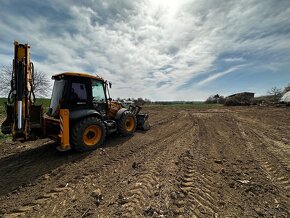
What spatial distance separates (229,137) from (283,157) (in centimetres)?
236

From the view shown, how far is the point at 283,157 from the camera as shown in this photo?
4676mm

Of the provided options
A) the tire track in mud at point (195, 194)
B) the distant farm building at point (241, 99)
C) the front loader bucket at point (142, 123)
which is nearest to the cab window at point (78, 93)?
the front loader bucket at point (142, 123)

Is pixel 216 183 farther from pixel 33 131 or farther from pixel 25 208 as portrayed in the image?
pixel 33 131

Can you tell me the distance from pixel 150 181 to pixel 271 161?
3285 millimetres

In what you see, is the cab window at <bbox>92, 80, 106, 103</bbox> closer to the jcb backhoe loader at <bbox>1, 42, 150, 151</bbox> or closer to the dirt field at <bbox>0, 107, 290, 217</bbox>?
the jcb backhoe loader at <bbox>1, 42, 150, 151</bbox>

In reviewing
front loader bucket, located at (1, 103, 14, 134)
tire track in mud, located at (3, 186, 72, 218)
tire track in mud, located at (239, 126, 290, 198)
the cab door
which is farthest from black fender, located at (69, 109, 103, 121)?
tire track in mud, located at (239, 126, 290, 198)

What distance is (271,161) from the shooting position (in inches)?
175

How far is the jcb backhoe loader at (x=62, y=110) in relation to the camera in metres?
4.64

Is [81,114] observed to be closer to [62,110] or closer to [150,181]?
[62,110]

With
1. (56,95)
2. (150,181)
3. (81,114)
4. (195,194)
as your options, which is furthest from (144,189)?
(56,95)

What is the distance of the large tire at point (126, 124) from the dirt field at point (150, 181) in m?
1.23

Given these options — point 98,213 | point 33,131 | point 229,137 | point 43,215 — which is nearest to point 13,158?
point 33,131

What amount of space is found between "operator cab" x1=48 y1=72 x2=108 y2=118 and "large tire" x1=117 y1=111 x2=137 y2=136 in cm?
117

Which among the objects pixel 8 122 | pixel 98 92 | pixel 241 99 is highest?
pixel 241 99
